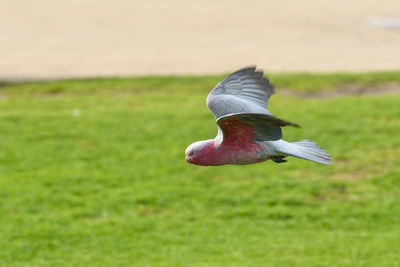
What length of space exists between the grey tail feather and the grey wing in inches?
6.5

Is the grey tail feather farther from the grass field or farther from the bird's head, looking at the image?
the grass field

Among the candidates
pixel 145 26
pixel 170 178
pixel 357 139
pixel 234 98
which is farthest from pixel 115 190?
pixel 145 26

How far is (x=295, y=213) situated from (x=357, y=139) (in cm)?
271

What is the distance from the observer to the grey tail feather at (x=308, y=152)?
1.92 m

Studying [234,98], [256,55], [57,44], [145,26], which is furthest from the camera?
[145,26]

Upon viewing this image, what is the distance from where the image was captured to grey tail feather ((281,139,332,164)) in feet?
6.31

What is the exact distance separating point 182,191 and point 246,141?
267 inches

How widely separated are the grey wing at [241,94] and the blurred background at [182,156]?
16.1 ft

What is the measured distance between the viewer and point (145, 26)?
67.3ft

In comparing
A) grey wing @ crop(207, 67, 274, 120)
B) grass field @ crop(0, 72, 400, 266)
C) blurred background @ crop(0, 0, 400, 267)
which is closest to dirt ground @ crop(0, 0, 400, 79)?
blurred background @ crop(0, 0, 400, 267)

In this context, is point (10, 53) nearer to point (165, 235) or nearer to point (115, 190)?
point (115, 190)

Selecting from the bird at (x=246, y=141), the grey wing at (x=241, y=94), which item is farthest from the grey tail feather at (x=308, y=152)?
the grey wing at (x=241, y=94)

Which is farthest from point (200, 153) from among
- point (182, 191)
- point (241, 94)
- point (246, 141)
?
point (182, 191)

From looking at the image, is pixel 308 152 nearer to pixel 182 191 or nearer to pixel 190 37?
pixel 182 191
